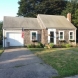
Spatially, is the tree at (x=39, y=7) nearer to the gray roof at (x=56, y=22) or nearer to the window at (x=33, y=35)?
the gray roof at (x=56, y=22)

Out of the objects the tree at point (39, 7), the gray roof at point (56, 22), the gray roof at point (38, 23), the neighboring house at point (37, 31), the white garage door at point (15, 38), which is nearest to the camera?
the white garage door at point (15, 38)

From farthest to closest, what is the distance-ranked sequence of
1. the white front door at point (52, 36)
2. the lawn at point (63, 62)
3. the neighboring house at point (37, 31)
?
the white front door at point (52, 36) < the neighboring house at point (37, 31) < the lawn at point (63, 62)

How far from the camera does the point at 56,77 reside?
24.9 ft

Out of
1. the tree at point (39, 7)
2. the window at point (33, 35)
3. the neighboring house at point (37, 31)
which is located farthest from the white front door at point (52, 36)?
the tree at point (39, 7)

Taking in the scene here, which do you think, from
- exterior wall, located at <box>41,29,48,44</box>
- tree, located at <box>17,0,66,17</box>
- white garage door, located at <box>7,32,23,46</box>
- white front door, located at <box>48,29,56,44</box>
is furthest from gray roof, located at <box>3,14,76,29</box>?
tree, located at <box>17,0,66,17</box>

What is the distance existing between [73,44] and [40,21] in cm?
680

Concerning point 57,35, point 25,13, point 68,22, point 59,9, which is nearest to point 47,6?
point 59,9

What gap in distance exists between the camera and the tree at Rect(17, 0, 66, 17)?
45.8 metres

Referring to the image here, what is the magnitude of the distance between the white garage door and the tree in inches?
753

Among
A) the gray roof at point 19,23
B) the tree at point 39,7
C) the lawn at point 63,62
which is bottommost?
the lawn at point 63,62

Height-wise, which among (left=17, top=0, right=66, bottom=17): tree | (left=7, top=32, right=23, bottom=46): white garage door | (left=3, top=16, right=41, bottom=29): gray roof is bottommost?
(left=7, top=32, right=23, bottom=46): white garage door

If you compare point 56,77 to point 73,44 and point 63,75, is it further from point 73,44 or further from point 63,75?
point 73,44

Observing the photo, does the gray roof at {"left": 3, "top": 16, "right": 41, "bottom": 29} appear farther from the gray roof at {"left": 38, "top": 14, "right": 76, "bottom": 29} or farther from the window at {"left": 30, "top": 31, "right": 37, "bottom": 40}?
the gray roof at {"left": 38, "top": 14, "right": 76, "bottom": 29}

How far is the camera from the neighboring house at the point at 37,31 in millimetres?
27641
